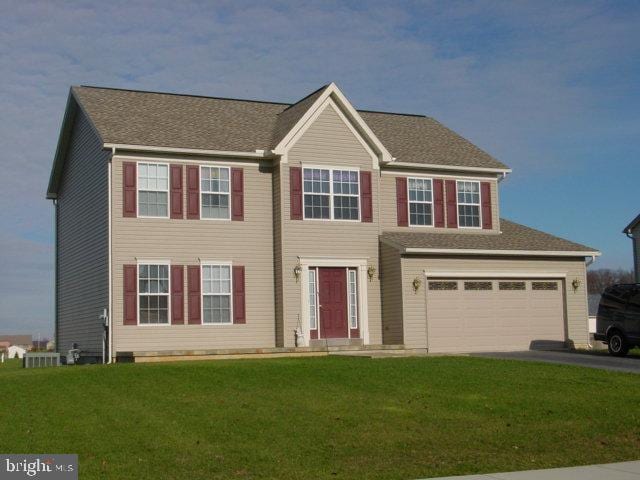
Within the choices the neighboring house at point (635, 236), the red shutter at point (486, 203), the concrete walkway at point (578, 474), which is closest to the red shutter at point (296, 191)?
the red shutter at point (486, 203)

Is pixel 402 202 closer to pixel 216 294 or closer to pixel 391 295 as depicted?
pixel 391 295

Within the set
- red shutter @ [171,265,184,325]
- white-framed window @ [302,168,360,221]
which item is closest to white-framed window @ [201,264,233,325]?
red shutter @ [171,265,184,325]

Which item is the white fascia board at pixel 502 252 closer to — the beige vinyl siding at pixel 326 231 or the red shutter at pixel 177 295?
the beige vinyl siding at pixel 326 231

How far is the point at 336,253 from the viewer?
2644cm

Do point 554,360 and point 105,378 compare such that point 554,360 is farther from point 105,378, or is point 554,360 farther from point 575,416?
point 105,378

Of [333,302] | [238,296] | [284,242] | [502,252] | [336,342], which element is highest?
[284,242]

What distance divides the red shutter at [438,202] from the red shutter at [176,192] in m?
8.58

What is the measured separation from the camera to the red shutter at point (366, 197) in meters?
27.0

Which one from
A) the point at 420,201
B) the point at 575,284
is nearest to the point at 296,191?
the point at 420,201

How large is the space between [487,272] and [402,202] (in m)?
3.51

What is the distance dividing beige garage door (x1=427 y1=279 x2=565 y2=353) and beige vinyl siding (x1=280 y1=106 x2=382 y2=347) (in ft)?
6.06

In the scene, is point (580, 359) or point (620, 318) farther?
point (620, 318)

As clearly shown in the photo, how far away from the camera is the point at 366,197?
1064 inches

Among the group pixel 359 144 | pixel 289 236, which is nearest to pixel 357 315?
pixel 289 236
